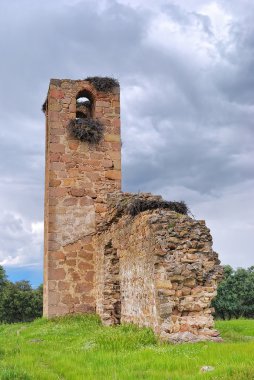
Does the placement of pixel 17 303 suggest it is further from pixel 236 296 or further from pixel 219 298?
pixel 236 296

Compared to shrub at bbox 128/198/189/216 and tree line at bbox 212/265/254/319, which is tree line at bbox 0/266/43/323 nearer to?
tree line at bbox 212/265/254/319

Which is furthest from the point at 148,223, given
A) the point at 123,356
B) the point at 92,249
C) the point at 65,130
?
the point at 65,130

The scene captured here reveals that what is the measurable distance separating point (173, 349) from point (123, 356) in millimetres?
857

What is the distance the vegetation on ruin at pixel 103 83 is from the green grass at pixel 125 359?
10028 millimetres

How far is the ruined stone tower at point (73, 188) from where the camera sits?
1653 centimetres

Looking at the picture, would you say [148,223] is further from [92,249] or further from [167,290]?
[92,249]

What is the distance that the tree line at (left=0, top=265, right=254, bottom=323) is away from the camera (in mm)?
36844

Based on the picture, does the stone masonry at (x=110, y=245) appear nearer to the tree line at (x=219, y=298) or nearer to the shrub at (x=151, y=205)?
the shrub at (x=151, y=205)

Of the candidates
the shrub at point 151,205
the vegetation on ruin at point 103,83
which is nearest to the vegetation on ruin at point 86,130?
the vegetation on ruin at point 103,83

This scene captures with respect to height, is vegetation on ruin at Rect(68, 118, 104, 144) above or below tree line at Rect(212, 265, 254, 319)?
above

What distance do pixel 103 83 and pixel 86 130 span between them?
2.19 m

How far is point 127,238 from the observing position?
12.9 m

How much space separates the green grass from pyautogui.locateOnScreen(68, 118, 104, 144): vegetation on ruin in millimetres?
8128

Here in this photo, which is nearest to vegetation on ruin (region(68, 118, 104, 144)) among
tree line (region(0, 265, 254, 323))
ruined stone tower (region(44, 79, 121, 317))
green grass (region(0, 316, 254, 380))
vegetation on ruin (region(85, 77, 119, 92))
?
ruined stone tower (region(44, 79, 121, 317))
